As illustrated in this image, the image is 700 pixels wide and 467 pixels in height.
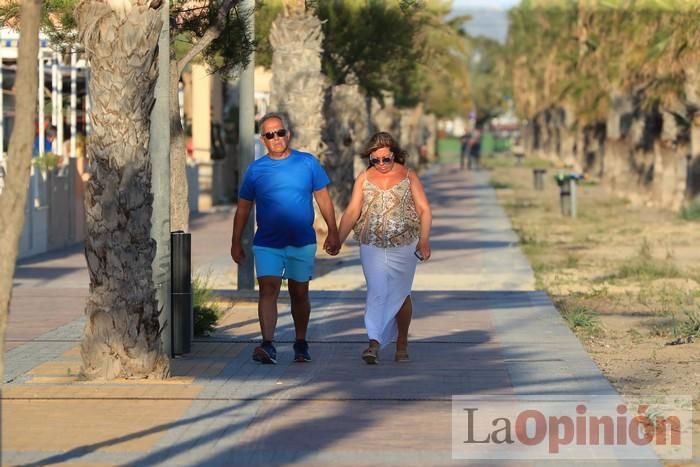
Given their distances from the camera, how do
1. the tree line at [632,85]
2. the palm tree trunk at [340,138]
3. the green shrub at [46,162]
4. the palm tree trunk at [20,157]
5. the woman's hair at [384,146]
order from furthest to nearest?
the tree line at [632,85], the palm tree trunk at [340,138], the green shrub at [46,162], the woman's hair at [384,146], the palm tree trunk at [20,157]

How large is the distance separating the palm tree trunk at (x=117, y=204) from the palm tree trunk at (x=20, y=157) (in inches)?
132

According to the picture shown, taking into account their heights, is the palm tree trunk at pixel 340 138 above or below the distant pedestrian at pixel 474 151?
above

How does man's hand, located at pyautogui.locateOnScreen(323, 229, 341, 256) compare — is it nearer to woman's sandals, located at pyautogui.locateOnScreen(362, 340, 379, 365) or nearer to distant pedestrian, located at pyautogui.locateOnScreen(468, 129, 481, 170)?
woman's sandals, located at pyautogui.locateOnScreen(362, 340, 379, 365)

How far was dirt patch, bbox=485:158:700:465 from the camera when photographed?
1127cm

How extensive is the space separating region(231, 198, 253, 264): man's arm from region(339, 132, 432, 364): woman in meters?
0.72

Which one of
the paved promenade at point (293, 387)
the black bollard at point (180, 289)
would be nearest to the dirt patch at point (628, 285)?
the paved promenade at point (293, 387)

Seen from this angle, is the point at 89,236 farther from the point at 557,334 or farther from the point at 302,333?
the point at 557,334

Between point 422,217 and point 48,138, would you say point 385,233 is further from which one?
point 48,138

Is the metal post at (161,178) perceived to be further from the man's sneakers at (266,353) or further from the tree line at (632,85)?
the tree line at (632,85)

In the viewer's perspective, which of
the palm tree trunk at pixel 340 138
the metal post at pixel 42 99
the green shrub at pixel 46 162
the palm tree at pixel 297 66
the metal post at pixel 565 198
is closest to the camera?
the palm tree at pixel 297 66

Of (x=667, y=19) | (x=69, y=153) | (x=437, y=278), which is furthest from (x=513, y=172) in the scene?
(x=437, y=278)

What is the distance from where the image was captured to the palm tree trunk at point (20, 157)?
6.80m

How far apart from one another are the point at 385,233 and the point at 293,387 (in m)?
1.68

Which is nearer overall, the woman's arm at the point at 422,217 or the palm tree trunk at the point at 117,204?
the palm tree trunk at the point at 117,204
